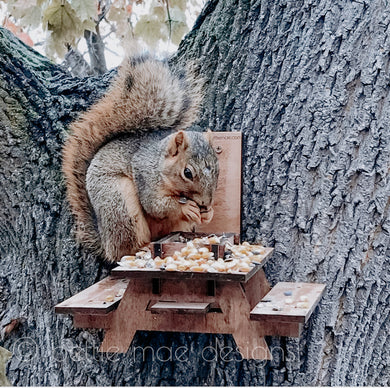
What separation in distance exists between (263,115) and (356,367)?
794 millimetres

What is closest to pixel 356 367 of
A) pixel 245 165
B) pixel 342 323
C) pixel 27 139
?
pixel 342 323

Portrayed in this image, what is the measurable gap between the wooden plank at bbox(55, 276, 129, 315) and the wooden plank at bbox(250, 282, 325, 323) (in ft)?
1.15

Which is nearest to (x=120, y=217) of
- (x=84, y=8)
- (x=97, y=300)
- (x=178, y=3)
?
(x=97, y=300)

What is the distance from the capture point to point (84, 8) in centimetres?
204

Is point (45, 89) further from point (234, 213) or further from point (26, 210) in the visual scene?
point (234, 213)

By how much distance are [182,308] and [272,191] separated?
54 centimetres

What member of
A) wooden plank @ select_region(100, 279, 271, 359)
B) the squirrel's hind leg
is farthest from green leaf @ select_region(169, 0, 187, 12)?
wooden plank @ select_region(100, 279, 271, 359)

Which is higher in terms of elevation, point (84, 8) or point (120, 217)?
point (84, 8)

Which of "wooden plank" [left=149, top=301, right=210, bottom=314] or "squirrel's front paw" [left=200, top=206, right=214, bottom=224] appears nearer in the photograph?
"wooden plank" [left=149, top=301, right=210, bottom=314]

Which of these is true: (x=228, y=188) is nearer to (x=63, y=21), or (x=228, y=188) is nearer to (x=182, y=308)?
(x=182, y=308)

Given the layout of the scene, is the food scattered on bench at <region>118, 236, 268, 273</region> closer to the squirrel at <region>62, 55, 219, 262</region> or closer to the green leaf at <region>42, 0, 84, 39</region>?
the squirrel at <region>62, 55, 219, 262</region>

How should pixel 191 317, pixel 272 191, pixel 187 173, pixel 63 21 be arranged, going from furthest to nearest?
pixel 63 21, pixel 272 191, pixel 187 173, pixel 191 317

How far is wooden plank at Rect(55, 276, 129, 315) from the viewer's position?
132cm

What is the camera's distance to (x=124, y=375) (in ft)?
5.77
